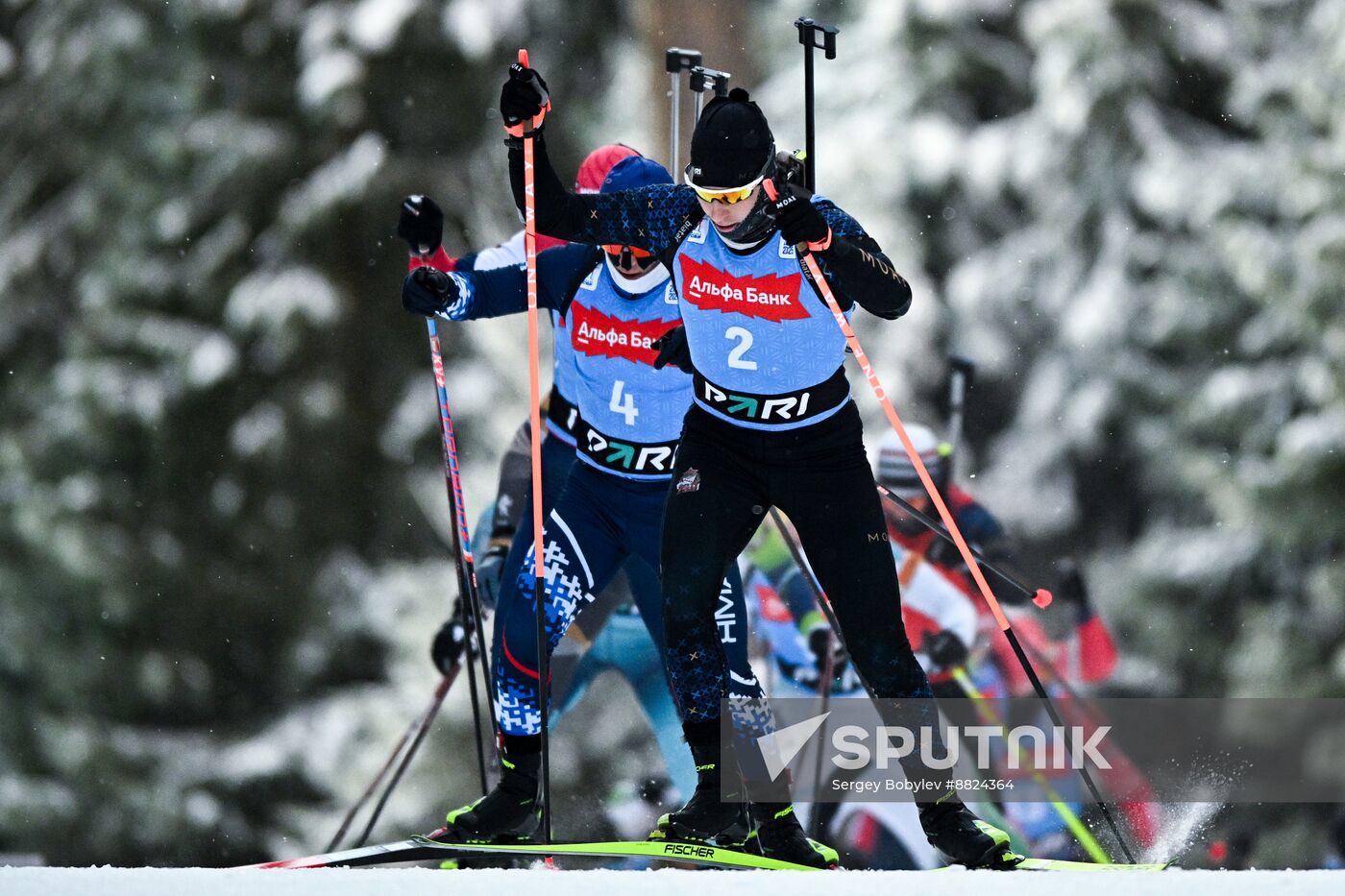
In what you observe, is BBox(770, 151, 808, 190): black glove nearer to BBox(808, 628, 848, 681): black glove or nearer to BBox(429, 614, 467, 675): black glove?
BBox(808, 628, 848, 681): black glove

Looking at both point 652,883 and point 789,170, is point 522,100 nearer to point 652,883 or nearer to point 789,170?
point 789,170

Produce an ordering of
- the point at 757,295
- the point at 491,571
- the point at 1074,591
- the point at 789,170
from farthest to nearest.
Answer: the point at 1074,591
the point at 491,571
the point at 789,170
the point at 757,295

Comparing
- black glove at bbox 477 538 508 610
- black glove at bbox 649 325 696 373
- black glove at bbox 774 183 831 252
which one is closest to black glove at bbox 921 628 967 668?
black glove at bbox 477 538 508 610

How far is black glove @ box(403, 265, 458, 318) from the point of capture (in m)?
3.83

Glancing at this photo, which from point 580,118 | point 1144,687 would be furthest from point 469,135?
point 1144,687

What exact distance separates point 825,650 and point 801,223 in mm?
2717

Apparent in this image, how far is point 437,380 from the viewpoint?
4.43 metres

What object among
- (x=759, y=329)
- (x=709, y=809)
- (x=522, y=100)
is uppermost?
(x=522, y=100)

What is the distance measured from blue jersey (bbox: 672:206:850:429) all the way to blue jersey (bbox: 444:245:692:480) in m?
0.53

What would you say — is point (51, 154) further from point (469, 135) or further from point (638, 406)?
point (638, 406)

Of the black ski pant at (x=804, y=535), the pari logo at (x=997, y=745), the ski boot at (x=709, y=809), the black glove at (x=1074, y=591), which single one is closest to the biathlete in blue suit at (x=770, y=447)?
the black ski pant at (x=804, y=535)

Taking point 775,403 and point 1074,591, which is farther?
point 1074,591

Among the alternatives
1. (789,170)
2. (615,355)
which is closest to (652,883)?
(615,355)

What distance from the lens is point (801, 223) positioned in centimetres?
324
